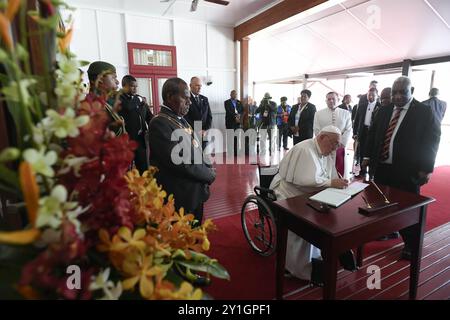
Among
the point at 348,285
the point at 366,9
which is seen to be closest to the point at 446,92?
the point at 366,9

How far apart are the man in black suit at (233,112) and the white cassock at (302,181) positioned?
4.30 metres

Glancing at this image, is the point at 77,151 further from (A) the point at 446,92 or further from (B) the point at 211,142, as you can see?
(A) the point at 446,92

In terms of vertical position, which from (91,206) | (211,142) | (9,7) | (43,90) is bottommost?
(211,142)

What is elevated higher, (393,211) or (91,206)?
(91,206)

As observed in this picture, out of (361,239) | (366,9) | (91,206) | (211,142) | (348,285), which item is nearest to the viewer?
(91,206)

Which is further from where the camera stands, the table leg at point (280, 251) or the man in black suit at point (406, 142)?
the man in black suit at point (406, 142)

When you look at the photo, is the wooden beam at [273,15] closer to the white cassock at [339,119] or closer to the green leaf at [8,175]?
the white cassock at [339,119]

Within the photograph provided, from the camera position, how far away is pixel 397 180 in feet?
7.32

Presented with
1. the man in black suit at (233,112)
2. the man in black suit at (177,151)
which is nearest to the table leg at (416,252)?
the man in black suit at (177,151)

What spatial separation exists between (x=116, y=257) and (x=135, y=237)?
0.05m

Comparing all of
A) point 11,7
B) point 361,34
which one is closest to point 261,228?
point 11,7

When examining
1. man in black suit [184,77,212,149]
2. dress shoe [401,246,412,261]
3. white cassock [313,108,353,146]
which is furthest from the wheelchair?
man in black suit [184,77,212,149]

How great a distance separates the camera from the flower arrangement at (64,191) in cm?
42

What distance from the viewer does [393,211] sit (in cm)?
144
